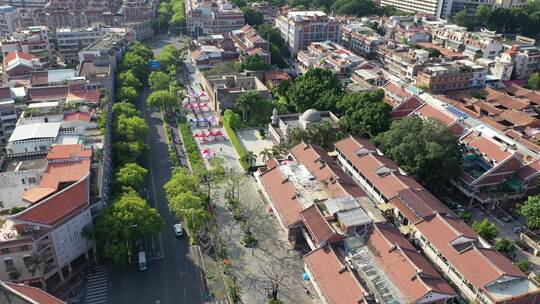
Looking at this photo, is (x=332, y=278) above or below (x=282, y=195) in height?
below

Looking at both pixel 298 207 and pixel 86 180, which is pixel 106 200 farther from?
pixel 298 207

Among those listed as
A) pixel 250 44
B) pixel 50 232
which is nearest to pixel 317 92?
pixel 250 44

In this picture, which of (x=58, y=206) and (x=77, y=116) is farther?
(x=77, y=116)

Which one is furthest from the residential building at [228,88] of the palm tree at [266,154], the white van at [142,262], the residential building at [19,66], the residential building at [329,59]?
the white van at [142,262]

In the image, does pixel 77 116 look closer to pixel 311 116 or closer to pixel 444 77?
pixel 311 116

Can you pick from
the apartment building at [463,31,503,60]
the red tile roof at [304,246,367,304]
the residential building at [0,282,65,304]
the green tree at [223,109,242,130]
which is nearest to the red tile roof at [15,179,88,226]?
the residential building at [0,282,65,304]

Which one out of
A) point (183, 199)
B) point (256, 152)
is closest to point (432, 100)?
point (256, 152)
